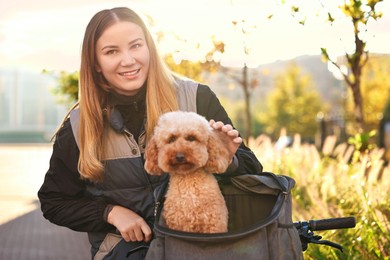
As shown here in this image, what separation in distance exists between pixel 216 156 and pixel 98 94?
0.90 meters

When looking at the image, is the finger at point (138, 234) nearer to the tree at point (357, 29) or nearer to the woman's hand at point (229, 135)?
the woman's hand at point (229, 135)

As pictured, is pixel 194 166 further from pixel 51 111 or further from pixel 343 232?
pixel 51 111

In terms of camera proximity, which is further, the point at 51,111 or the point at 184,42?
the point at 51,111

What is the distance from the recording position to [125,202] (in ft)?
10.7

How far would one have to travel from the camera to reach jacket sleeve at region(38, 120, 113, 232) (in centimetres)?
334

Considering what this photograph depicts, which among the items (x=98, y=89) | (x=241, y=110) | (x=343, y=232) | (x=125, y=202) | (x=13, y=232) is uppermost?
A: (x=98, y=89)

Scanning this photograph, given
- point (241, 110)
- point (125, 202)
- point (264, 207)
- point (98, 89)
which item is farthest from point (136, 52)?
point (241, 110)

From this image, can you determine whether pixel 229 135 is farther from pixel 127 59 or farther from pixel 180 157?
pixel 127 59

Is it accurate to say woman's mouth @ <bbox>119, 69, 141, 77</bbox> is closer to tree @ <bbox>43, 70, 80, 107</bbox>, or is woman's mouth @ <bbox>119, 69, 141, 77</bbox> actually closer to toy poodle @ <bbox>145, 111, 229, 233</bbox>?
toy poodle @ <bbox>145, 111, 229, 233</bbox>

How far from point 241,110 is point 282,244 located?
65403 mm

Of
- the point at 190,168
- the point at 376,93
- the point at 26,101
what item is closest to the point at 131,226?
the point at 190,168

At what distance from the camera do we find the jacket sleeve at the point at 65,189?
334 cm

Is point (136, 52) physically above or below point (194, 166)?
above

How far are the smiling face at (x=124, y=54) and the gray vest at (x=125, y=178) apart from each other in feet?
0.76
